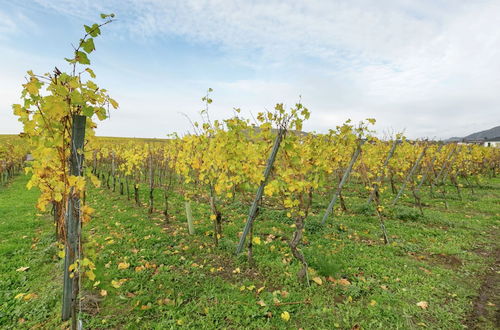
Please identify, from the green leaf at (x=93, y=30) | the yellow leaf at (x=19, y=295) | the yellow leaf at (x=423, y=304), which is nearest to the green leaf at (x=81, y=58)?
the green leaf at (x=93, y=30)

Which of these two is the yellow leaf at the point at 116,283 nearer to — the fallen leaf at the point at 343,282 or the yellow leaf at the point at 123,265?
the yellow leaf at the point at 123,265

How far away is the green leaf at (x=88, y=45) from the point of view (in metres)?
1.98

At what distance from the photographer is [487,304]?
3545 millimetres

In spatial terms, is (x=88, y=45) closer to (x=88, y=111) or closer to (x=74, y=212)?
(x=88, y=111)

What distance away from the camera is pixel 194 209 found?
7.79 meters

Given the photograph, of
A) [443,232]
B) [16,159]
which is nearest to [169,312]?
[443,232]

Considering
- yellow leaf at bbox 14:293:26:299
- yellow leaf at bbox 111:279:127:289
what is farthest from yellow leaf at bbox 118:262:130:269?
yellow leaf at bbox 14:293:26:299

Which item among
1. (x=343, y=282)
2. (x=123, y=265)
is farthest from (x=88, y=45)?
(x=343, y=282)

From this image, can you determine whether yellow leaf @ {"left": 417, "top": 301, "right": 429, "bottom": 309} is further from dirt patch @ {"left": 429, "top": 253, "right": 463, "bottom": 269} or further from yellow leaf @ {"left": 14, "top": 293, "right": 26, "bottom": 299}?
yellow leaf @ {"left": 14, "top": 293, "right": 26, "bottom": 299}

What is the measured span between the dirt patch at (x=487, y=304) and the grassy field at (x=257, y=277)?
17mm

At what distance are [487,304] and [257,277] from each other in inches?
137

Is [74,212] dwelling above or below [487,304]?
above

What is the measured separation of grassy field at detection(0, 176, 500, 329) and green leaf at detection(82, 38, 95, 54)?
6.10ft

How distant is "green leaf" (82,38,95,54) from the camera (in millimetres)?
1983
